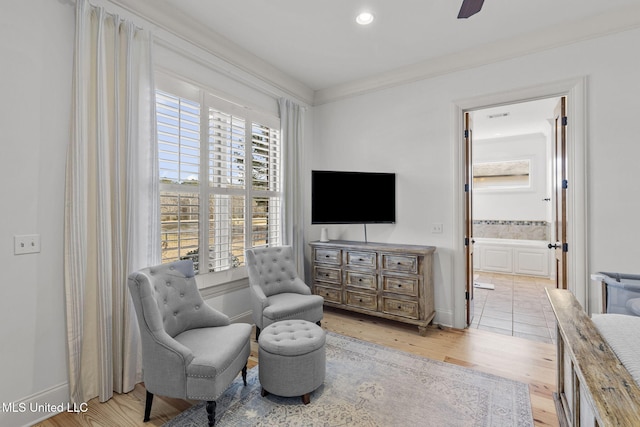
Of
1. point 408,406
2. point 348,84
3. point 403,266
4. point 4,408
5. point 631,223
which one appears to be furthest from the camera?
point 348,84

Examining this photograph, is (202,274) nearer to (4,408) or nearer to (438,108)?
(4,408)

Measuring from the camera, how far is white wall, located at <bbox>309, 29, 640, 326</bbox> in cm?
257

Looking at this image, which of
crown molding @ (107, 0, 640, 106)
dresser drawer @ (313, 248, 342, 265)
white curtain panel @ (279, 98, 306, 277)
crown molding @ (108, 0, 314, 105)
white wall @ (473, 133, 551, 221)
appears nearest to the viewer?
crown molding @ (108, 0, 314, 105)

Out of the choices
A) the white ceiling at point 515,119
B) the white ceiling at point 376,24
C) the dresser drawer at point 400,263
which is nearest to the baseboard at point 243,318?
the dresser drawer at point 400,263

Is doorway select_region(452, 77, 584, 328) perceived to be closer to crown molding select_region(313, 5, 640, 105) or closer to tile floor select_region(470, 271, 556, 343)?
crown molding select_region(313, 5, 640, 105)

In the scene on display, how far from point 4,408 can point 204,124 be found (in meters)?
2.38

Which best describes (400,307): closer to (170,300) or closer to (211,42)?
(170,300)

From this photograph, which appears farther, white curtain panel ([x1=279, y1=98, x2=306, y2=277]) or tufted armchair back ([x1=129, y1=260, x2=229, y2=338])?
white curtain panel ([x1=279, y1=98, x2=306, y2=277])

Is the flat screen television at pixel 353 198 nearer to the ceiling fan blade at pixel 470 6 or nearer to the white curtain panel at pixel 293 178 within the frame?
the white curtain panel at pixel 293 178

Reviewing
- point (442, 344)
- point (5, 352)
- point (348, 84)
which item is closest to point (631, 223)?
point (442, 344)

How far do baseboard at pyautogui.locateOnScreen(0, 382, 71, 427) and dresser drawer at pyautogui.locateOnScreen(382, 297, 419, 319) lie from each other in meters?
2.65

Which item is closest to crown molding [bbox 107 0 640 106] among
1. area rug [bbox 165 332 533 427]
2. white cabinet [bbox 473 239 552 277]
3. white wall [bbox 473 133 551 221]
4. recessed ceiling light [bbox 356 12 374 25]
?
recessed ceiling light [bbox 356 12 374 25]

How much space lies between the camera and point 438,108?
134 inches

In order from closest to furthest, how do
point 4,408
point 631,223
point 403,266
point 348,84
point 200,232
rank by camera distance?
point 4,408 → point 631,223 → point 200,232 → point 403,266 → point 348,84
